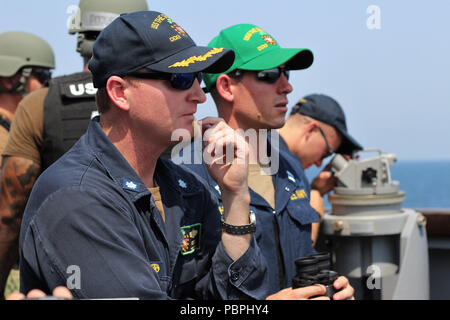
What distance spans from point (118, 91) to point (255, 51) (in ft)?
4.30

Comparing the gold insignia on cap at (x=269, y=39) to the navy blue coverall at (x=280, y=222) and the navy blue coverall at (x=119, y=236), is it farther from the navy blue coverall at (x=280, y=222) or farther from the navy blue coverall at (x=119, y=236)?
the navy blue coverall at (x=119, y=236)

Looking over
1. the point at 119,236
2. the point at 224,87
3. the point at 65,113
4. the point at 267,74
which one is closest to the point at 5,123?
the point at 65,113

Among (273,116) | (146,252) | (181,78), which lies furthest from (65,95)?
(146,252)

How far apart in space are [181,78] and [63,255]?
29.6 inches

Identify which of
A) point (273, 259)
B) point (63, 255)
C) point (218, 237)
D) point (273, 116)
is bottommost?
point (273, 259)

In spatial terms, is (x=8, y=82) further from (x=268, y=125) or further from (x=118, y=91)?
(x=118, y=91)

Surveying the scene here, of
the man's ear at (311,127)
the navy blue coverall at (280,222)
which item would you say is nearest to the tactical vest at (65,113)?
the navy blue coverall at (280,222)

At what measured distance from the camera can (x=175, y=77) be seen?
2.09 meters

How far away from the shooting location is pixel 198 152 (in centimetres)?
288

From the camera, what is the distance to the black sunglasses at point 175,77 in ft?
6.77

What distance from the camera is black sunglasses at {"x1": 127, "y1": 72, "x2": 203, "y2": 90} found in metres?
2.06

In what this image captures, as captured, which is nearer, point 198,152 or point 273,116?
point 198,152
